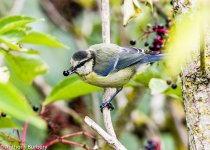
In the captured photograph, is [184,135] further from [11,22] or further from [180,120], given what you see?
[11,22]

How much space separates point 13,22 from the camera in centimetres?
227

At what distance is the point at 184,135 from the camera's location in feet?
14.0

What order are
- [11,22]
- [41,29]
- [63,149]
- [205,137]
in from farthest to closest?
[41,29] → [63,149] → [11,22] → [205,137]

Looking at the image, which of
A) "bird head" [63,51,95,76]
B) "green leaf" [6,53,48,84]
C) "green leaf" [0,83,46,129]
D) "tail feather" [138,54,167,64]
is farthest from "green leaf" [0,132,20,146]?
"green leaf" [0,83,46,129]

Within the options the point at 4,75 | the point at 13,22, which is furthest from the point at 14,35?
the point at 4,75

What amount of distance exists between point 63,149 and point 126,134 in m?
0.62

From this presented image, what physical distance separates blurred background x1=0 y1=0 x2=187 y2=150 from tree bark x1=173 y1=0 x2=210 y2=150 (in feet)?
5.93

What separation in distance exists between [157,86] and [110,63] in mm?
896

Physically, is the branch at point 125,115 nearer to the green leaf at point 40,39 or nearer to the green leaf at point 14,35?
the green leaf at point 40,39

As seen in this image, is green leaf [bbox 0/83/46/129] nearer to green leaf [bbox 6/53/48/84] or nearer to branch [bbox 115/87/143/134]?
green leaf [bbox 6/53/48/84]

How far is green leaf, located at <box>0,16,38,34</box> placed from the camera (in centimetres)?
219

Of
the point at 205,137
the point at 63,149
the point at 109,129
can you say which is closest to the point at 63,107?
the point at 63,149

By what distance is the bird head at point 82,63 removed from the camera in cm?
286

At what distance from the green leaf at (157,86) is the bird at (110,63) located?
59 centimetres
